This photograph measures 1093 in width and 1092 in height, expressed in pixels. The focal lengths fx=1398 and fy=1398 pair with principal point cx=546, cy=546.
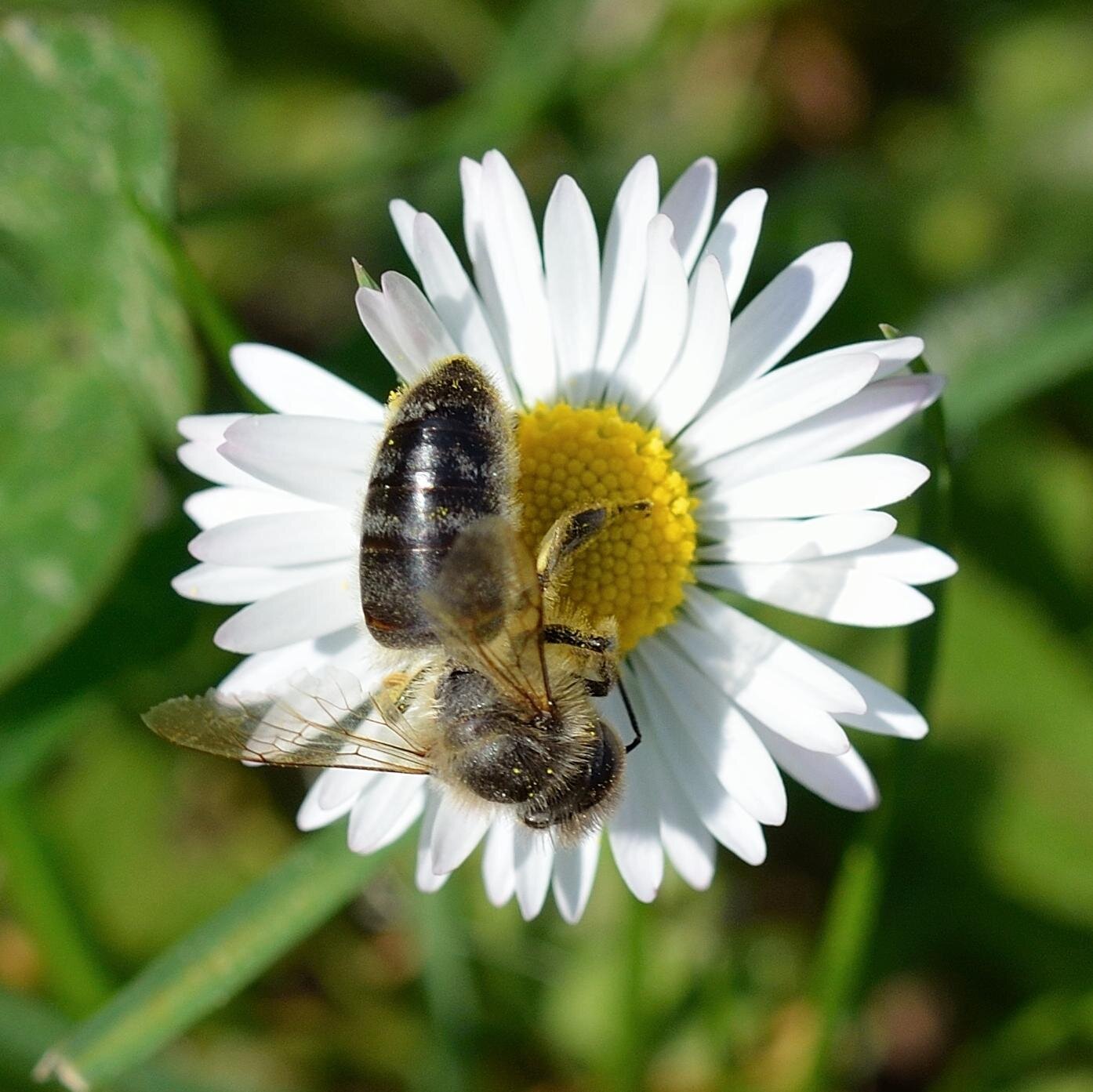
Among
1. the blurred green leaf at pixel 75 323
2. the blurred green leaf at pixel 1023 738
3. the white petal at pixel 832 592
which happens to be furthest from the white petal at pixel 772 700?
the blurred green leaf at pixel 75 323

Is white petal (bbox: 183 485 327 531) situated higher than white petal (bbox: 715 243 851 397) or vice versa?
white petal (bbox: 715 243 851 397)

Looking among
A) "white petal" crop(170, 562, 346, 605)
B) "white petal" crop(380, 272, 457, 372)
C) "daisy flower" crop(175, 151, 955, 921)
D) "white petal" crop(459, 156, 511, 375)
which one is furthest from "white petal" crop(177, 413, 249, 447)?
"white petal" crop(459, 156, 511, 375)

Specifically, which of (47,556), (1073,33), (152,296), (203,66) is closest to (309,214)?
(203,66)

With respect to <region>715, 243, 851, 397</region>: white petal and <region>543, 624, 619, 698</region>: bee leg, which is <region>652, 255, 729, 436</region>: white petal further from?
<region>543, 624, 619, 698</region>: bee leg

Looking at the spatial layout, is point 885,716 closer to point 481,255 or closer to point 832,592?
point 832,592

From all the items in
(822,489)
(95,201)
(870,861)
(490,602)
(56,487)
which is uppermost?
(95,201)

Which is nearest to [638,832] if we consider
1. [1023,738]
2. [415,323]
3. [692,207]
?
[415,323]
